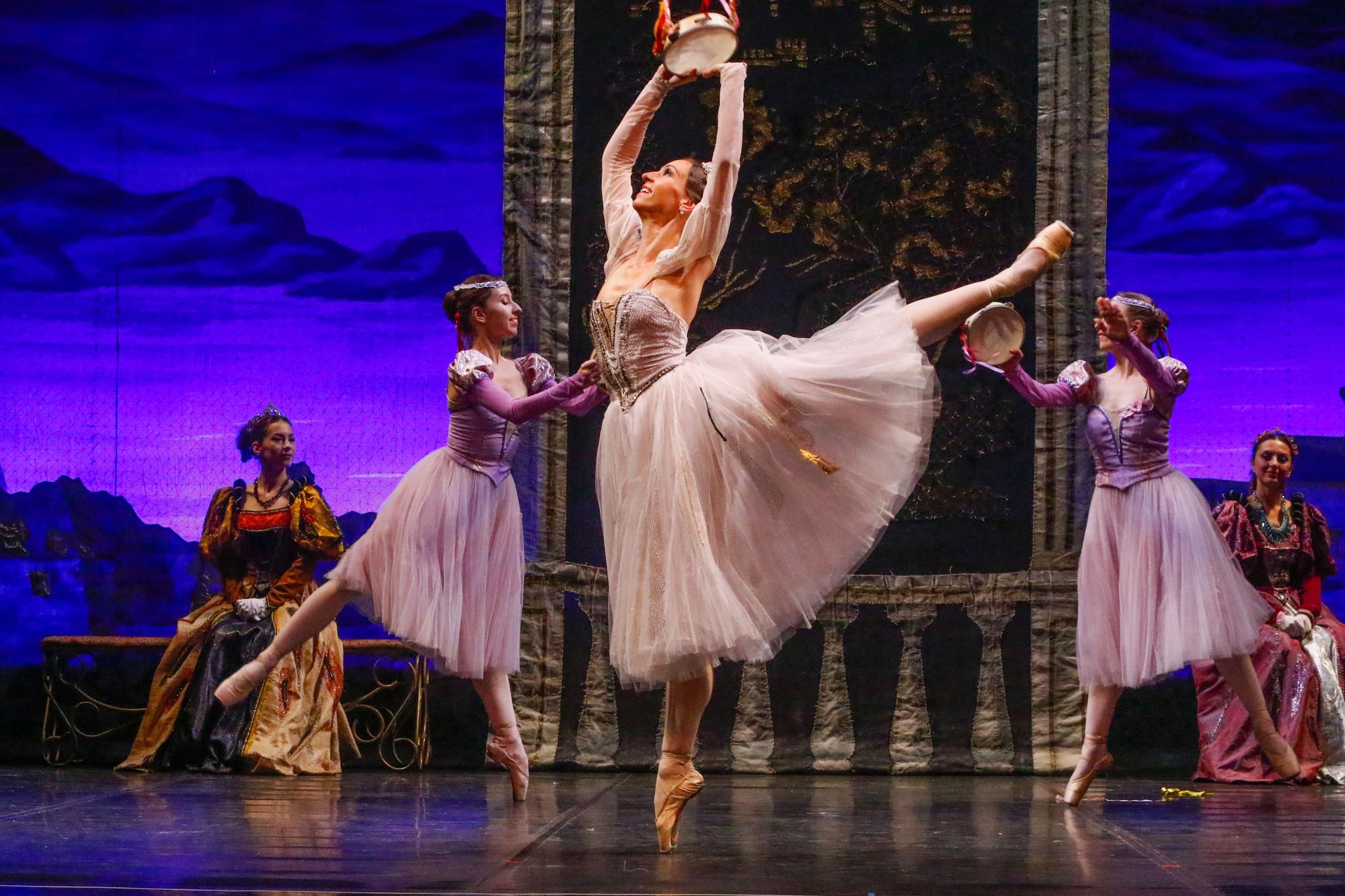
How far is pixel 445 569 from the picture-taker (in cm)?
427

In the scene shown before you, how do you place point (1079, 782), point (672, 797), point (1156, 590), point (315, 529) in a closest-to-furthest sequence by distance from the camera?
point (672, 797)
point (1079, 782)
point (1156, 590)
point (315, 529)

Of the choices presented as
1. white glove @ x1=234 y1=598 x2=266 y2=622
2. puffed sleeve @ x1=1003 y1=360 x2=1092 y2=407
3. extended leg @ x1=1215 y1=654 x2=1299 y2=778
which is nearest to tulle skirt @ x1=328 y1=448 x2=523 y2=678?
white glove @ x1=234 y1=598 x2=266 y2=622

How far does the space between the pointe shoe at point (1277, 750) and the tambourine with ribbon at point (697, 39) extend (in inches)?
108

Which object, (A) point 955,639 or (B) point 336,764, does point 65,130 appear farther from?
(A) point 955,639

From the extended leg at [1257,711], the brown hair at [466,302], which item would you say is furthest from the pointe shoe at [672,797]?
the extended leg at [1257,711]

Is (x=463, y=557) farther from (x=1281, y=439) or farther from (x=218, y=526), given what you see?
(x=1281, y=439)

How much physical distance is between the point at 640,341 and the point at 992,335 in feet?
3.93

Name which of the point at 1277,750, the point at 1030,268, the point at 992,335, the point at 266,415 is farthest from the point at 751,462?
the point at 266,415

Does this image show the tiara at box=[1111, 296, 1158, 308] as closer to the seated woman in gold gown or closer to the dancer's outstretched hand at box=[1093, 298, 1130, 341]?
the dancer's outstretched hand at box=[1093, 298, 1130, 341]

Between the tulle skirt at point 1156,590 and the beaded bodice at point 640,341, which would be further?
the tulle skirt at point 1156,590

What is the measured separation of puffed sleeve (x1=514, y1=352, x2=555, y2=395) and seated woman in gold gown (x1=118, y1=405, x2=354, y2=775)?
135cm

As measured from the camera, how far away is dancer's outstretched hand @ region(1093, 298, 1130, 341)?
4.05 meters

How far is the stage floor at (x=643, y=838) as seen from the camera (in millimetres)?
2652

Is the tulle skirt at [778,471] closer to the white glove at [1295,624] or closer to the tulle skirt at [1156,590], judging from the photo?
the tulle skirt at [1156,590]
